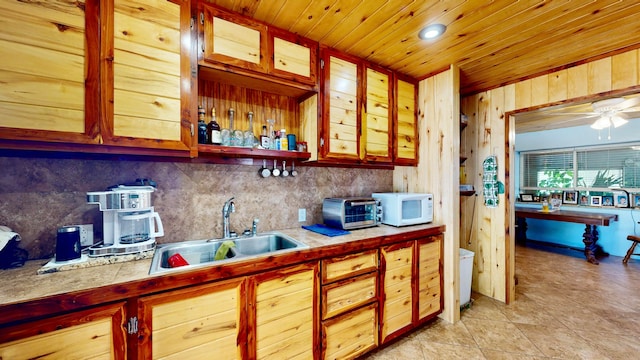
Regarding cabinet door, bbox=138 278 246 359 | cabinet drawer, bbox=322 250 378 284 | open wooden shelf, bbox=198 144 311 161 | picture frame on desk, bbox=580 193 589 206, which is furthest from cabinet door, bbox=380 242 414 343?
picture frame on desk, bbox=580 193 589 206

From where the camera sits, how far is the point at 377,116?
2268mm

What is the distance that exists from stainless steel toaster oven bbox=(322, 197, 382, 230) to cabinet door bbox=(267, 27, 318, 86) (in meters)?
0.97

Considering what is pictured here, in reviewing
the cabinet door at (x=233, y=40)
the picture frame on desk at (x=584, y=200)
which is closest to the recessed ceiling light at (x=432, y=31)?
the cabinet door at (x=233, y=40)

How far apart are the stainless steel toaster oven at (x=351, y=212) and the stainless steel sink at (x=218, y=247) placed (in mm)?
438

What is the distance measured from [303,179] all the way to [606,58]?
9.05 ft

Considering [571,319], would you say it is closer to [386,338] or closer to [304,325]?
[386,338]

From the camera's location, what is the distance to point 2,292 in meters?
0.95

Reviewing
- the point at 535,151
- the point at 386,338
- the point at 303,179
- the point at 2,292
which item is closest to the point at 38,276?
the point at 2,292

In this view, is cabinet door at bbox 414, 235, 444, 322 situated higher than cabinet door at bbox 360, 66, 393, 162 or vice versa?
cabinet door at bbox 360, 66, 393, 162

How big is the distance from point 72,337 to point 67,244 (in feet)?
1.52

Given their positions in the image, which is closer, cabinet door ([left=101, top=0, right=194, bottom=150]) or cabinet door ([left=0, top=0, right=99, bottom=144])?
cabinet door ([left=0, top=0, right=99, bottom=144])

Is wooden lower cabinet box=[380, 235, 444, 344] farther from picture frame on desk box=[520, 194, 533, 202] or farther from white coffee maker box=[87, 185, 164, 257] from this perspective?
picture frame on desk box=[520, 194, 533, 202]

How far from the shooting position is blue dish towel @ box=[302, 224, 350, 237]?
1927 mm

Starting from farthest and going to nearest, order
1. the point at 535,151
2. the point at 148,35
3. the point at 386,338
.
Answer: the point at 535,151, the point at 386,338, the point at 148,35
